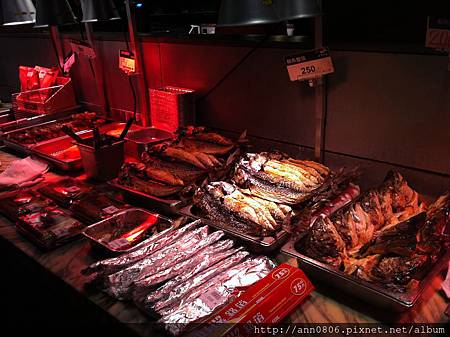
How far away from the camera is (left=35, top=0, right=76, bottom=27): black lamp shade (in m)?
2.46

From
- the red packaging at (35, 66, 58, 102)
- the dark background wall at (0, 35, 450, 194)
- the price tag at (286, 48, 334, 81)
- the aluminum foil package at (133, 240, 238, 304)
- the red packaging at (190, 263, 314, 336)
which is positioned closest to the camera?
the red packaging at (190, 263, 314, 336)

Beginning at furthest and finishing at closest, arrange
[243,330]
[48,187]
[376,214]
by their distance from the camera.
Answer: [48,187] < [376,214] < [243,330]

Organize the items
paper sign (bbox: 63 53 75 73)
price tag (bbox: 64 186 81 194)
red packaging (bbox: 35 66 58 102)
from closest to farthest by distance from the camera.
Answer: price tag (bbox: 64 186 81 194), paper sign (bbox: 63 53 75 73), red packaging (bbox: 35 66 58 102)

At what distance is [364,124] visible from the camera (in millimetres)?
2014

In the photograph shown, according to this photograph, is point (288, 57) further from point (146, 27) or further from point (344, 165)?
point (146, 27)

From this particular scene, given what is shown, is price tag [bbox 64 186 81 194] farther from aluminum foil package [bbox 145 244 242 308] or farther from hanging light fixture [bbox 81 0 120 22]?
hanging light fixture [bbox 81 0 120 22]

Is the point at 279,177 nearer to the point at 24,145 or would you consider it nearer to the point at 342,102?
the point at 342,102

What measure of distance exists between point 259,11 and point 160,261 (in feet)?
3.22

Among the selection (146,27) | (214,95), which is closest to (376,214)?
(214,95)

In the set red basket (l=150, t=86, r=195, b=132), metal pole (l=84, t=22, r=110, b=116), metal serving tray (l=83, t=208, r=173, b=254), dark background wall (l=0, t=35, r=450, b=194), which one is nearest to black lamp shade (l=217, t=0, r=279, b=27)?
dark background wall (l=0, t=35, r=450, b=194)

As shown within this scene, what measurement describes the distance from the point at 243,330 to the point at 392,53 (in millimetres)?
1366

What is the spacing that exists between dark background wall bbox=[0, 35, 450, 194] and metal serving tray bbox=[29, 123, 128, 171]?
23.6 inches

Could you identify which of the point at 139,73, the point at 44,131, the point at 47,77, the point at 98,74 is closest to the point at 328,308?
the point at 139,73

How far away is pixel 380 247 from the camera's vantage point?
4.78ft
